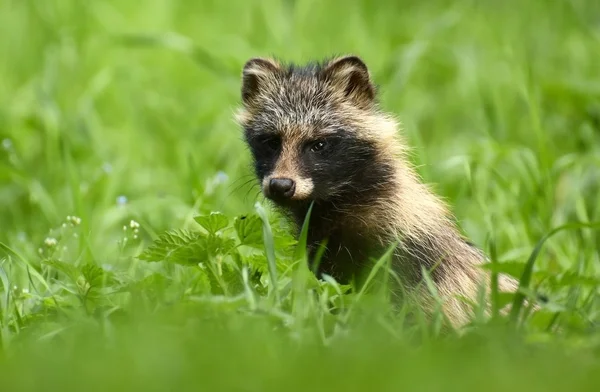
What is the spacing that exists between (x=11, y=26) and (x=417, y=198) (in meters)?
6.71

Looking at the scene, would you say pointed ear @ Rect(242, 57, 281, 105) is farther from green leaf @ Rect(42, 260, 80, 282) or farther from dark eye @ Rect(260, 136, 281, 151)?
green leaf @ Rect(42, 260, 80, 282)

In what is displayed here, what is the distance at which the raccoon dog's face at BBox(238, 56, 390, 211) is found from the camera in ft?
19.9

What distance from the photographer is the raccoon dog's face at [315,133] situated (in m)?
6.07

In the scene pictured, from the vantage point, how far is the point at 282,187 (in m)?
5.87

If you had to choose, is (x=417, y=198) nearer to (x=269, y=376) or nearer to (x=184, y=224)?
(x=184, y=224)

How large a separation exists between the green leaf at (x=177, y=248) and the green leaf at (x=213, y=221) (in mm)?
69

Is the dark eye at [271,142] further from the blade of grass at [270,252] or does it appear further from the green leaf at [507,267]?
the green leaf at [507,267]

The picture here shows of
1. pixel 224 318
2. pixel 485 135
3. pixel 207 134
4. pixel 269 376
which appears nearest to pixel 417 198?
pixel 224 318

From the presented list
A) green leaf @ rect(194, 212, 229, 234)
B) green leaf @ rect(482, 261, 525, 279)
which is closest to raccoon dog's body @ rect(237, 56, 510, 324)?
green leaf @ rect(194, 212, 229, 234)

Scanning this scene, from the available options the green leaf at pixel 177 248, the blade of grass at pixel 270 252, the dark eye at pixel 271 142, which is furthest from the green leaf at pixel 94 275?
the dark eye at pixel 271 142

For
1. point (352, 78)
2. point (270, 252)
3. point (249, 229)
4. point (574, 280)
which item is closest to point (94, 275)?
point (249, 229)

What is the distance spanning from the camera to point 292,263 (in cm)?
543

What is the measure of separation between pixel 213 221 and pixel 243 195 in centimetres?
387

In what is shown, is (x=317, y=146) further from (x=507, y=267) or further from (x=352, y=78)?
(x=507, y=267)
